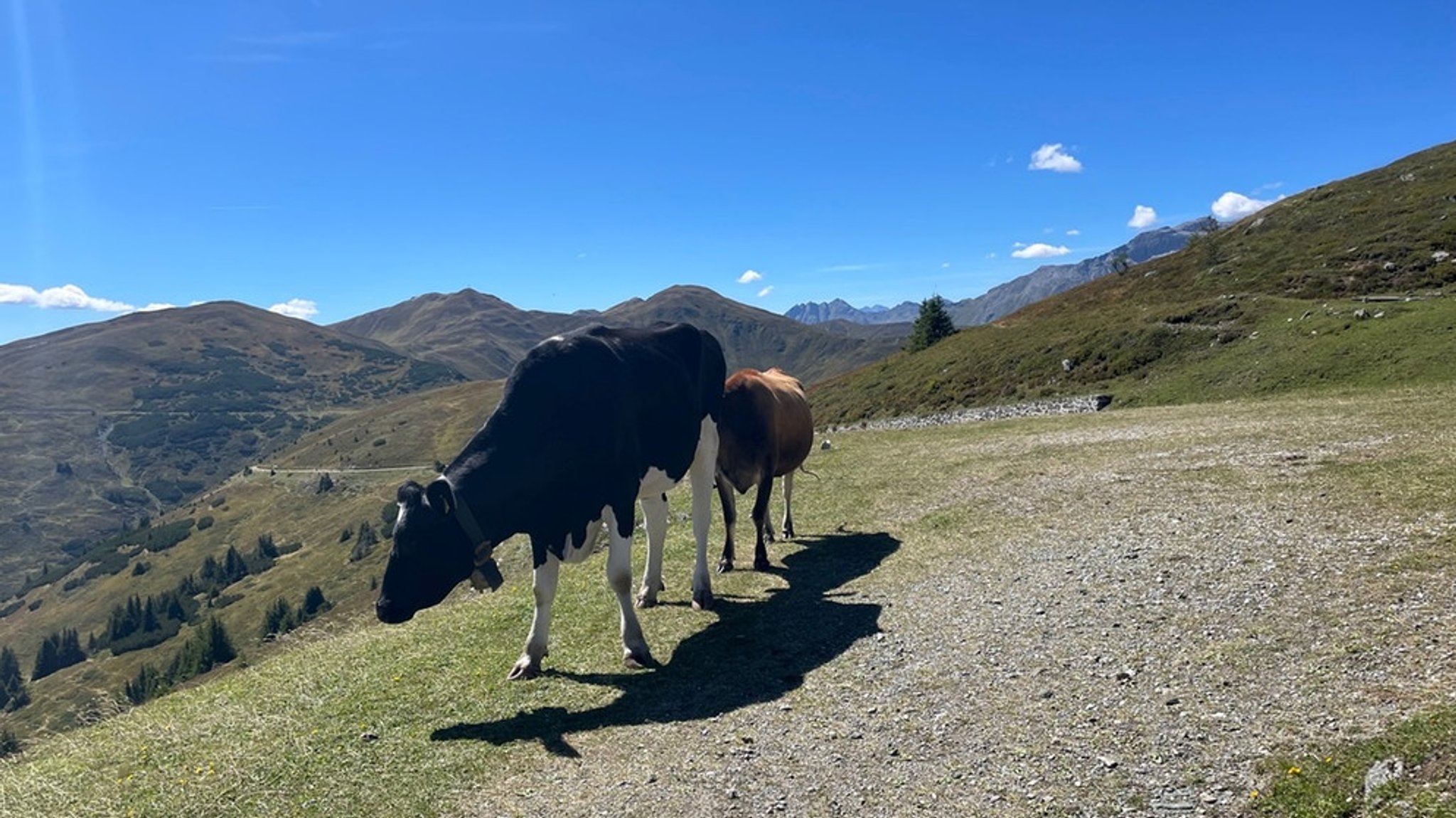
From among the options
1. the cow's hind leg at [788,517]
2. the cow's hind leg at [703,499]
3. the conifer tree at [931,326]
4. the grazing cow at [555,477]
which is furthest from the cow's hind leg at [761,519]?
the conifer tree at [931,326]

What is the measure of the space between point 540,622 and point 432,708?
1630 millimetres

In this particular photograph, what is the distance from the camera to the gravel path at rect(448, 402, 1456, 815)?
236 inches

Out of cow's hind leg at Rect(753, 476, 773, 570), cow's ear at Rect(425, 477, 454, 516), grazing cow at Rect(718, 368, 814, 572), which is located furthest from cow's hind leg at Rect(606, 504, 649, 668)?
cow's hind leg at Rect(753, 476, 773, 570)

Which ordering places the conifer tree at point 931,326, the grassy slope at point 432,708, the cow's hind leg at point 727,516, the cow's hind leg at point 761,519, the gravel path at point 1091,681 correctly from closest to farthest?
the gravel path at point 1091,681, the grassy slope at point 432,708, the cow's hind leg at point 727,516, the cow's hind leg at point 761,519, the conifer tree at point 931,326

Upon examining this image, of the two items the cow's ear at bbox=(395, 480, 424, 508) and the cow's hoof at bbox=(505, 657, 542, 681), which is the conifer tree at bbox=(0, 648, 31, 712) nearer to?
the cow's hoof at bbox=(505, 657, 542, 681)

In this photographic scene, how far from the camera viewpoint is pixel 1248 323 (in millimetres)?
45344

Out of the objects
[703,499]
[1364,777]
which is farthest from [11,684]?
[1364,777]

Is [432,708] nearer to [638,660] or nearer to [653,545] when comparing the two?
[638,660]

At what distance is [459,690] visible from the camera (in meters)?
9.16

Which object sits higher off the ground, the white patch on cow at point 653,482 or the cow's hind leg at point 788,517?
the white patch on cow at point 653,482

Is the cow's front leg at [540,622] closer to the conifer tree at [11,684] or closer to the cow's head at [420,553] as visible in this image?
the cow's head at [420,553]

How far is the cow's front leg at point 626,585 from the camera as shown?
9844mm

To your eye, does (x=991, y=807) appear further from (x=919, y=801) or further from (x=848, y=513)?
(x=848, y=513)

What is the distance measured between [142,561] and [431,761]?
800 feet
